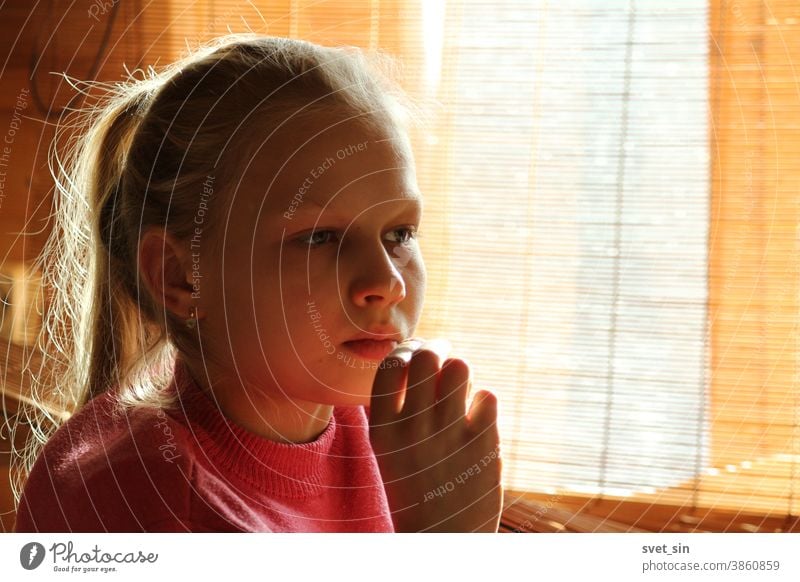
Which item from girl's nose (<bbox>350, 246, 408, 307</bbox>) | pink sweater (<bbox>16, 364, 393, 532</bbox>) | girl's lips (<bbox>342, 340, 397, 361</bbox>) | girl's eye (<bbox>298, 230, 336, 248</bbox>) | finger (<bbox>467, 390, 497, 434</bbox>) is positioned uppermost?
girl's eye (<bbox>298, 230, 336, 248</bbox>)

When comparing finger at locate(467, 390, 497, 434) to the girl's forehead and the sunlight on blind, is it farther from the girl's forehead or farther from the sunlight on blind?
the girl's forehead

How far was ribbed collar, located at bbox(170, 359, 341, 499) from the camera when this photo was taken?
427 millimetres

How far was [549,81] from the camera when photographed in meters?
0.47

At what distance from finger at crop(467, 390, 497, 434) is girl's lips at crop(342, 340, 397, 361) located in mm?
58

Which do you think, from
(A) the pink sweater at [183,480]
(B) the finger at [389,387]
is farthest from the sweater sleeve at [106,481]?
(B) the finger at [389,387]

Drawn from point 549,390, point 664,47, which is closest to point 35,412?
point 549,390

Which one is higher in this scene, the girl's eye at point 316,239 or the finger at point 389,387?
the girl's eye at point 316,239

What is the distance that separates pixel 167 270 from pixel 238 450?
0.33ft

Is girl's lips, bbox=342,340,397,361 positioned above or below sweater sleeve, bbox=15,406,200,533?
above

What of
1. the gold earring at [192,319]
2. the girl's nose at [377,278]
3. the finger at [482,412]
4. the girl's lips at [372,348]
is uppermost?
the girl's nose at [377,278]

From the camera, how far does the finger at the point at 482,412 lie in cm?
46

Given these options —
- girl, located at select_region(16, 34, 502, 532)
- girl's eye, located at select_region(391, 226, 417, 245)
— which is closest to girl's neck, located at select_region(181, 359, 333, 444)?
girl, located at select_region(16, 34, 502, 532)

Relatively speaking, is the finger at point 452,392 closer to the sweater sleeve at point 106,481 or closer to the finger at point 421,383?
the finger at point 421,383
